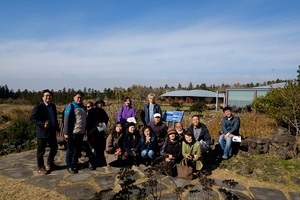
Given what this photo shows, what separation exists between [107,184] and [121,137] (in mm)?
1292

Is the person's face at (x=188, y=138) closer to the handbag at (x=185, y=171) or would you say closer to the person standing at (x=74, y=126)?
the handbag at (x=185, y=171)

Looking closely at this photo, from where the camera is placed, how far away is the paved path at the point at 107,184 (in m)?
4.27

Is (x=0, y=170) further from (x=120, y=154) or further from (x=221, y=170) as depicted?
(x=221, y=170)

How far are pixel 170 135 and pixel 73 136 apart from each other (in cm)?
199

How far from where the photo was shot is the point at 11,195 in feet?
13.9

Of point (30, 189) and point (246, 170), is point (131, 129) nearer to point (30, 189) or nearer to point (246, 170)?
point (30, 189)

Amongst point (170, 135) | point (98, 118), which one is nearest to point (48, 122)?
point (98, 118)

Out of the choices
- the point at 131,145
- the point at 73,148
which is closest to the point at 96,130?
the point at 73,148

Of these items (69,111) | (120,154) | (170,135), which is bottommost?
(120,154)

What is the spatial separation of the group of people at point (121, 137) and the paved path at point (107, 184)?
23 cm

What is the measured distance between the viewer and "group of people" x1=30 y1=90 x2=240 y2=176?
5094 millimetres

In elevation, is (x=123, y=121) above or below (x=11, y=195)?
above

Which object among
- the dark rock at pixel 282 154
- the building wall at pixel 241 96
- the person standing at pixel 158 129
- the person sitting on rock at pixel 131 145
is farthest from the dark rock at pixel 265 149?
the building wall at pixel 241 96

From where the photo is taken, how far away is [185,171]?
5.07m
